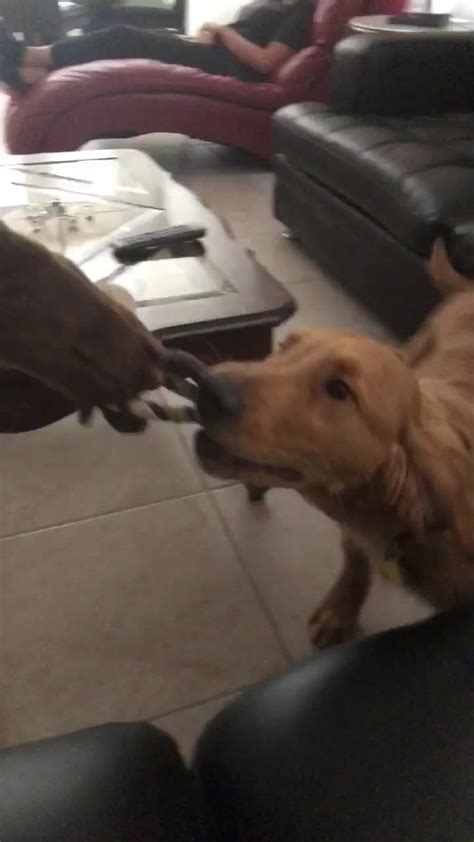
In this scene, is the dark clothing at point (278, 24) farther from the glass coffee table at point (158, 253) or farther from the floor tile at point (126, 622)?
the floor tile at point (126, 622)

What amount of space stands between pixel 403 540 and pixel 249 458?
0.27 metres

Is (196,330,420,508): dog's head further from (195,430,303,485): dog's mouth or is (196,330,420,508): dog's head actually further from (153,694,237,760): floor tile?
(153,694,237,760): floor tile

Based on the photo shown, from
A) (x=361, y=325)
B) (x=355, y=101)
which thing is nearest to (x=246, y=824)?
(x=361, y=325)

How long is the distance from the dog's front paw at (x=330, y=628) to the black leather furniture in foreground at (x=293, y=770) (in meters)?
0.74

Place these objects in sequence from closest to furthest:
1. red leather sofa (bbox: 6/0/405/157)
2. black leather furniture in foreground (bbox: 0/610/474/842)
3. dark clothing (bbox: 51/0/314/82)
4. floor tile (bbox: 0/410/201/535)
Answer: black leather furniture in foreground (bbox: 0/610/474/842) < floor tile (bbox: 0/410/201/535) < red leather sofa (bbox: 6/0/405/157) < dark clothing (bbox: 51/0/314/82)

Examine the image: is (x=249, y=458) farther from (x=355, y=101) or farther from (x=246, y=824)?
(x=355, y=101)

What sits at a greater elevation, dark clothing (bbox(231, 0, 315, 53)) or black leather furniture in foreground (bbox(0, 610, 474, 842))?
dark clothing (bbox(231, 0, 315, 53))

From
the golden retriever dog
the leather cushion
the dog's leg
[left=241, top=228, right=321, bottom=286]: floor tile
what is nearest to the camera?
the golden retriever dog

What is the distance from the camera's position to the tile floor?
1.29 metres

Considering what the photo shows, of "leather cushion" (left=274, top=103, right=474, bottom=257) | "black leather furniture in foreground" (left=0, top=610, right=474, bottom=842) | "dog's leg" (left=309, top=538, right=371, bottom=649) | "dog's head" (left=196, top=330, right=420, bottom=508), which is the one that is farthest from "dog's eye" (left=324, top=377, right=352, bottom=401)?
"leather cushion" (left=274, top=103, right=474, bottom=257)

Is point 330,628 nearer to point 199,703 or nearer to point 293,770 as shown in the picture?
point 199,703

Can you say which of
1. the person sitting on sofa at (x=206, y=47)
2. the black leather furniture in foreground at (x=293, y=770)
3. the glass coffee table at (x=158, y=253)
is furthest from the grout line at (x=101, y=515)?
the person sitting on sofa at (x=206, y=47)

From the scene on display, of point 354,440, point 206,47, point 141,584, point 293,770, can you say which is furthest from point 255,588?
point 206,47

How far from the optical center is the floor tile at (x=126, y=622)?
1276mm
